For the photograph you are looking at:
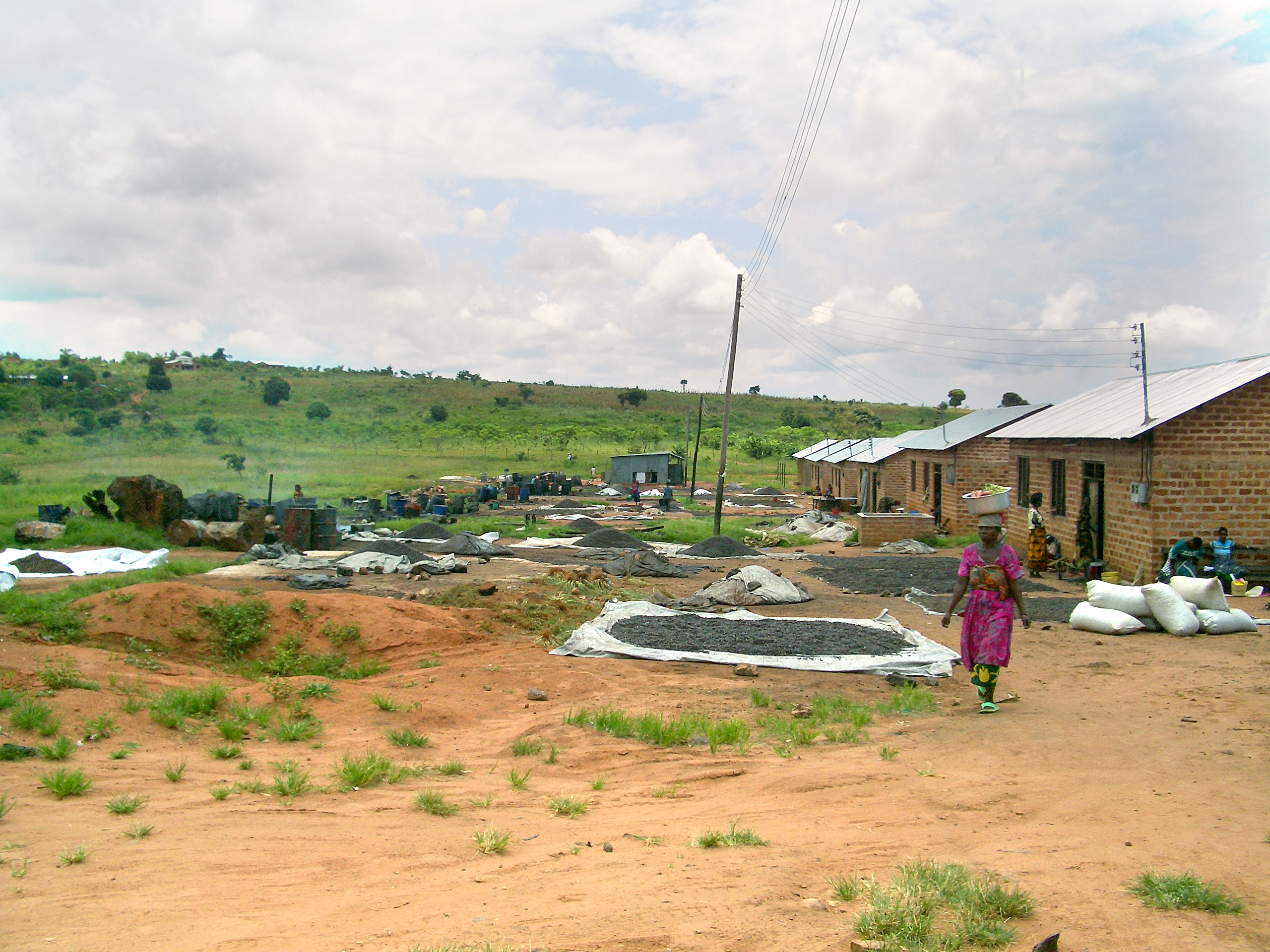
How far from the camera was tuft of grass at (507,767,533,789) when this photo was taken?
18.2 ft

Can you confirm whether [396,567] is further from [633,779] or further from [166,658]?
[633,779]

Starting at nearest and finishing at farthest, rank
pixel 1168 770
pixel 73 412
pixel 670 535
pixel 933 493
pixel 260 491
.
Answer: pixel 1168 770 < pixel 670 535 < pixel 933 493 < pixel 260 491 < pixel 73 412

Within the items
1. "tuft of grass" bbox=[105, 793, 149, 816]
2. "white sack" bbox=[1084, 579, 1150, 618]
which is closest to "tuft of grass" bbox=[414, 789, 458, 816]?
"tuft of grass" bbox=[105, 793, 149, 816]

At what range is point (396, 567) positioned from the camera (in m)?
17.1

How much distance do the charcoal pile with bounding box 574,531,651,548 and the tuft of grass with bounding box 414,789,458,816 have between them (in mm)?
16665

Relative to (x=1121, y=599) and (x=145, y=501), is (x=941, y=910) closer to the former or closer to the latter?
(x=1121, y=599)

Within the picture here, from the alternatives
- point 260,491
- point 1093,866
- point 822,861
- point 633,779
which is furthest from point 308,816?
point 260,491

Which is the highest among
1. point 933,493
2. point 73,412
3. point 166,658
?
point 73,412

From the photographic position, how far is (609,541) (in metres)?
22.3

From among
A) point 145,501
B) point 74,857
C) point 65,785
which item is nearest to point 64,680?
point 65,785

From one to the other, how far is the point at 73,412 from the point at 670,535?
49.1 m

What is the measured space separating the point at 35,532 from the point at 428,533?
849 cm

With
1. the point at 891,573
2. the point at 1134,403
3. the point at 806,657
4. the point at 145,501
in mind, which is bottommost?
the point at 806,657

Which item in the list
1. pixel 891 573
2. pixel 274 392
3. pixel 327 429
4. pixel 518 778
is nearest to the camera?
pixel 518 778
